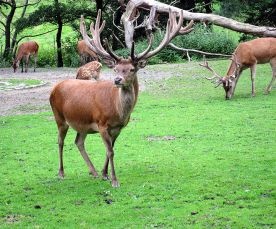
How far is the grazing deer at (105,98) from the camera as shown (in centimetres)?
841

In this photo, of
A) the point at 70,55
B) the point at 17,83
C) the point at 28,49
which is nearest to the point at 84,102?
the point at 17,83

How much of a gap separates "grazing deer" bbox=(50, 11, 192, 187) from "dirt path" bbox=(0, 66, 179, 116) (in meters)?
7.45

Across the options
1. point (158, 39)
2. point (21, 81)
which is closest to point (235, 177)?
point (21, 81)

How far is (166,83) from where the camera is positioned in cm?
2014

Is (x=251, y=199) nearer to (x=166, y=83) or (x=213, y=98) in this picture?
(x=213, y=98)

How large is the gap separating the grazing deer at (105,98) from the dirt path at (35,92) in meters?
7.45

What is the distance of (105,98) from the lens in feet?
28.7

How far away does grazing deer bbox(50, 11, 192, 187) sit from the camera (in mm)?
8406

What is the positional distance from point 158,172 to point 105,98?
1.49m

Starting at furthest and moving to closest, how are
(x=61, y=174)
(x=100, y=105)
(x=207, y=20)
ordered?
(x=61, y=174) → (x=100, y=105) → (x=207, y=20)

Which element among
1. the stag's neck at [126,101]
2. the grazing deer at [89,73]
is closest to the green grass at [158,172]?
the stag's neck at [126,101]

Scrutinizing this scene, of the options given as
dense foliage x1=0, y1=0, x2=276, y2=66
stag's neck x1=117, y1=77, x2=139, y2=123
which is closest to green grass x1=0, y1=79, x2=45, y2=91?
dense foliage x1=0, y1=0, x2=276, y2=66

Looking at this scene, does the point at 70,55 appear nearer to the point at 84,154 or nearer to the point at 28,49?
the point at 28,49

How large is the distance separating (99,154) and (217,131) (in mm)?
2863
